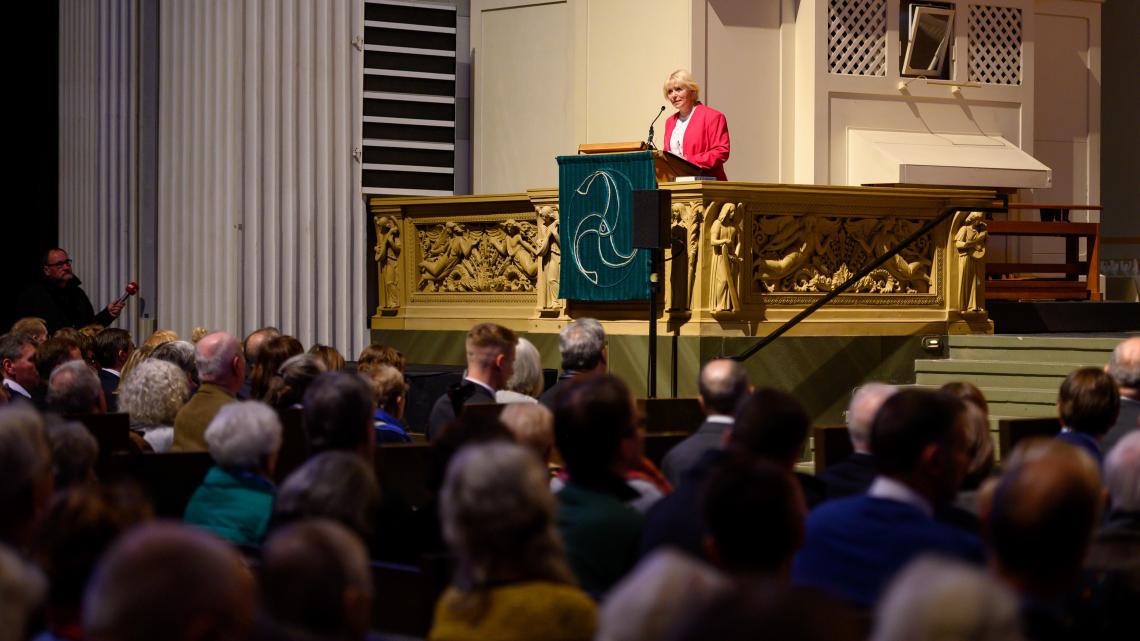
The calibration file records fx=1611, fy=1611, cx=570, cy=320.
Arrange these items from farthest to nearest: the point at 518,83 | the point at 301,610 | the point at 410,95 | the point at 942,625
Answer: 1. the point at 518,83
2. the point at 410,95
3. the point at 301,610
4. the point at 942,625

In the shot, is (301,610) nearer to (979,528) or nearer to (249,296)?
(979,528)

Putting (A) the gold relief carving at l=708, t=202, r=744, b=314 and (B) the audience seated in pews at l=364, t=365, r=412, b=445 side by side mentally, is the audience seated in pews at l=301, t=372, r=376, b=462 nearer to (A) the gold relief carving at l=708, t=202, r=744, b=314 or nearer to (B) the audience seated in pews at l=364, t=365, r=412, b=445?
(B) the audience seated in pews at l=364, t=365, r=412, b=445

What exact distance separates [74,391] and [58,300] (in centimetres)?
589

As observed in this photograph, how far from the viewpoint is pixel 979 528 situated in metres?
4.02

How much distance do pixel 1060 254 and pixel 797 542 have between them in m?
12.6

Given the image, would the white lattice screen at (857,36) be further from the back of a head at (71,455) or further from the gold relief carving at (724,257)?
the back of a head at (71,455)

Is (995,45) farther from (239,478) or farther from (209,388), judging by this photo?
(239,478)

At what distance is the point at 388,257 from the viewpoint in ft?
40.8

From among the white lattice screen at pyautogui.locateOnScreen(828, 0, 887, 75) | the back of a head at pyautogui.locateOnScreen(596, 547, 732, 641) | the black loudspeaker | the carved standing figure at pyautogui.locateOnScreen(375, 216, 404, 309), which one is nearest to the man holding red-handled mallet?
the carved standing figure at pyautogui.locateOnScreen(375, 216, 404, 309)

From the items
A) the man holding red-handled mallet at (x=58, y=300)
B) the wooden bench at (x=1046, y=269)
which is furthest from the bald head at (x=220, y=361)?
the wooden bench at (x=1046, y=269)

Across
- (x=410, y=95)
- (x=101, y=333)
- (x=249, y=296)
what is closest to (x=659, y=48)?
(x=410, y=95)

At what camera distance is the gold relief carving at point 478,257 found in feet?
38.2

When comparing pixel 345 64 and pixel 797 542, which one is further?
pixel 345 64

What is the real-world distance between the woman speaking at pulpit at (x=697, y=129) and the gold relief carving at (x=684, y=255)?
0.42 m
